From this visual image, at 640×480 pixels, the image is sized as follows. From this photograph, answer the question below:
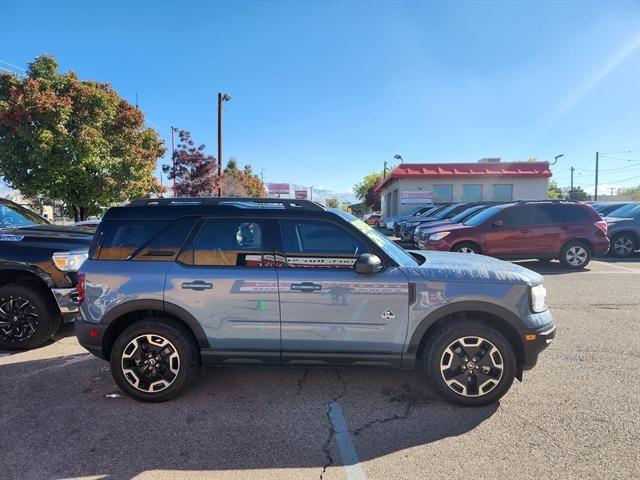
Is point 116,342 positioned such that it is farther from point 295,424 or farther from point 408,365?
point 408,365

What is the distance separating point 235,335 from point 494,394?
2.27m

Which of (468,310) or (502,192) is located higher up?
(502,192)

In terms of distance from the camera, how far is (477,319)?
11.1 ft

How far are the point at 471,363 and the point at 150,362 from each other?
2772mm

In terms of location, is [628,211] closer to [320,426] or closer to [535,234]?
[535,234]

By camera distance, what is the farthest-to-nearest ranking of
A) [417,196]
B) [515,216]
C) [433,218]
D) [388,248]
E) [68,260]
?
[417,196] → [433,218] → [515,216] → [68,260] → [388,248]

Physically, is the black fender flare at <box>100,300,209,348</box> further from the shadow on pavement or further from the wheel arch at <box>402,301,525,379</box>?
the wheel arch at <box>402,301,525,379</box>

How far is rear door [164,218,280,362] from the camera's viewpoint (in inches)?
131

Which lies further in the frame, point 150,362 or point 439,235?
point 439,235

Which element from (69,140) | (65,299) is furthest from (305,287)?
(69,140)

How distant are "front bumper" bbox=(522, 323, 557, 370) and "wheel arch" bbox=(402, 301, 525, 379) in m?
0.04

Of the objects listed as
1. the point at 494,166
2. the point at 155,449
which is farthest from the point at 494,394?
the point at 494,166

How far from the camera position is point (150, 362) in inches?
135

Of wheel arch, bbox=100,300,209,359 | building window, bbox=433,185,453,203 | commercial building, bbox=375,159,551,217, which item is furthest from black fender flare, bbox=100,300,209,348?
building window, bbox=433,185,453,203
